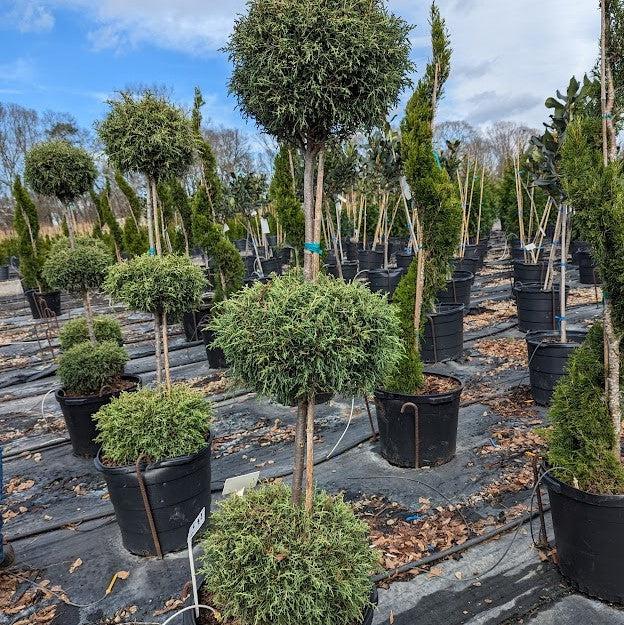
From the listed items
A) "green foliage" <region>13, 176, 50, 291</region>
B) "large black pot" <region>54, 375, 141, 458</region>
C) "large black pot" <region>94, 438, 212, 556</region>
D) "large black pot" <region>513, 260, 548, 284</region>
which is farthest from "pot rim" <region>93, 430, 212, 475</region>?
"green foliage" <region>13, 176, 50, 291</region>

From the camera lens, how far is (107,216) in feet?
49.3

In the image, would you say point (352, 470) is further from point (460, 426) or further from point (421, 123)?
point (421, 123)

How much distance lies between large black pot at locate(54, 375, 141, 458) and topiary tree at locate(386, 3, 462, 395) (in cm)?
240

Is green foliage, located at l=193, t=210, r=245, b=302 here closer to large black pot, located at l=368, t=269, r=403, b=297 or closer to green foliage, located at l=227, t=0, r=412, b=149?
large black pot, located at l=368, t=269, r=403, b=297

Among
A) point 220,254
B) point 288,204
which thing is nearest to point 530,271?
point 288,204

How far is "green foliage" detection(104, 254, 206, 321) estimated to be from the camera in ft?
11.3

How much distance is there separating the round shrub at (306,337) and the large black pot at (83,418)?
9.07 feet

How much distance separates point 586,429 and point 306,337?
1.59 m

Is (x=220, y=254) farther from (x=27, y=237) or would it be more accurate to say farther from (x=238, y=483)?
(x=27, y=237)

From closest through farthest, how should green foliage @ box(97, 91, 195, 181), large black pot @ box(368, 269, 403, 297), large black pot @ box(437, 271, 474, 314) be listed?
1. green foliage @ box(97, 91, 195, 181)
2. large black pot @ box(437, 271, 474, 314)
3. large black pot @ box(368, 269, 403, 297)

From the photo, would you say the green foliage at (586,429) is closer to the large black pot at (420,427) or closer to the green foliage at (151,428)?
the large black pot at (420,427)

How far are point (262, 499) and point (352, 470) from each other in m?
1.98

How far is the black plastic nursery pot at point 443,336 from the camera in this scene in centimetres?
627

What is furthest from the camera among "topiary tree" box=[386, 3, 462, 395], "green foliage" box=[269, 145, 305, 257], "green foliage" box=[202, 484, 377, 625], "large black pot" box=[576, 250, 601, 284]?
"large black pot" box=[576, 250, 601, 284]
